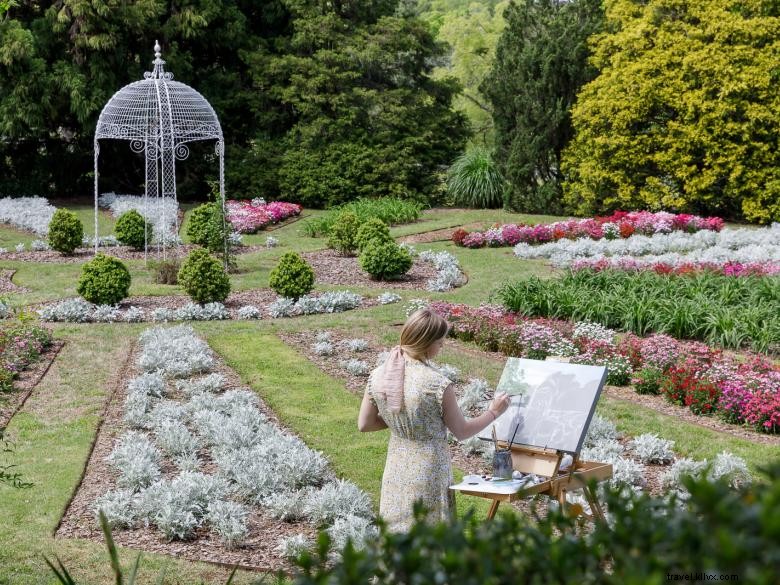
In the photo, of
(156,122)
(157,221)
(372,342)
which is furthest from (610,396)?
(157,221)

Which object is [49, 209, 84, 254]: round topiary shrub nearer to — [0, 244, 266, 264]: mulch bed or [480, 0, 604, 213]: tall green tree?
[0, 244, 266, 264]: mulch bed

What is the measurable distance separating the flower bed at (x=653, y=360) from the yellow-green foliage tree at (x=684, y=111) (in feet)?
36.8

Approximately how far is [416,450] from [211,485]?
90.7 inches

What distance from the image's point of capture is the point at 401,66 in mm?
26750

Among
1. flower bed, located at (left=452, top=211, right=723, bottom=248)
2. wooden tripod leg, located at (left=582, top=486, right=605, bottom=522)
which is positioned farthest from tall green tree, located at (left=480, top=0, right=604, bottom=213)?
wooden tripod leg, located at (left=582, top=486, right=605, bottom=522)

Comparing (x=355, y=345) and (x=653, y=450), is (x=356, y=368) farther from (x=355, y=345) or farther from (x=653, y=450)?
(x=653, y=450)

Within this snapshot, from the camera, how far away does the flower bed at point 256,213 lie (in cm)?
2064

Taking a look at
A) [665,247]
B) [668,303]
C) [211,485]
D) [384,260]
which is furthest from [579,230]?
[211,485]

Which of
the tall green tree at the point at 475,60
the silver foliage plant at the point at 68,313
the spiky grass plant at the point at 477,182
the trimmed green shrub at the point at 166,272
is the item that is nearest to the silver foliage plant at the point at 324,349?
the silver foliage plant at the point at 68,313

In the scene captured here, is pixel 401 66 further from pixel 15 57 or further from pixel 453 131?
pixel 15 57

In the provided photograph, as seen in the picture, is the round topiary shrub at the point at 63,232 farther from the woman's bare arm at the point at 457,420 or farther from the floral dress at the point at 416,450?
the woman's bare arm at the point at 457,420

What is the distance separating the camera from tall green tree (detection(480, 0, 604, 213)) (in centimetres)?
2294

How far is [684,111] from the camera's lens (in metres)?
21.2

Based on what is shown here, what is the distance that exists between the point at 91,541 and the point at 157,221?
15.4m
